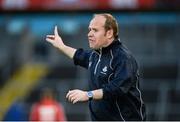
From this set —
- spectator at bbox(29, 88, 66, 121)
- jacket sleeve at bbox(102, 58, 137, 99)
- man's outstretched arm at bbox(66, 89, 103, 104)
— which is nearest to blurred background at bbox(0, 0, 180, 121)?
spectator at bbox(29, 88, 66, 121)

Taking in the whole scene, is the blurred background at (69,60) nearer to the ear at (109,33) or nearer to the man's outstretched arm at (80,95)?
the ear at (109,33)

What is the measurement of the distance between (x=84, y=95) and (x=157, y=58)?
13264mm

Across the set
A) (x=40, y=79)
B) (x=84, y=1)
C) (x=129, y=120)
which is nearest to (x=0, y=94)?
(x=40, y=79)

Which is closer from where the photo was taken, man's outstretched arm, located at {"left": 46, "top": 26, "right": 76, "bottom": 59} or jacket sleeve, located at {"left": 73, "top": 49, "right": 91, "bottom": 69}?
jacket sleeve, located at {"left": 73, "top": 49, "right": 91, "bottom": 69}

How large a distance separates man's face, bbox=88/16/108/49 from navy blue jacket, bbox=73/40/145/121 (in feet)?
0.36

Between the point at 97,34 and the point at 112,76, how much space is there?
40cm

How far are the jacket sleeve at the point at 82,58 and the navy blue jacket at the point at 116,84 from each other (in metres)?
0.36

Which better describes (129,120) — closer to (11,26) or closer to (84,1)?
(84,1)

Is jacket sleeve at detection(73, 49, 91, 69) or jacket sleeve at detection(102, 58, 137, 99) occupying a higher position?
jacket sleeve at detection(73, 49, 91, 69)

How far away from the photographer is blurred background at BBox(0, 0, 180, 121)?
16.7m

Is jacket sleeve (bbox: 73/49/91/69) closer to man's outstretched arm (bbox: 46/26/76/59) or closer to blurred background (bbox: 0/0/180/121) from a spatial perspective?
man's outstretched arm (bbox: 46/26/76/59)

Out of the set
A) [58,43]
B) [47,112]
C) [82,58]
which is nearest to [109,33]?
[82,58]

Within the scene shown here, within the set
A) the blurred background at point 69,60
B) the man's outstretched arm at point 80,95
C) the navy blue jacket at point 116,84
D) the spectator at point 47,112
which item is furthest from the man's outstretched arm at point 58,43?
the blurred background at point 69,60

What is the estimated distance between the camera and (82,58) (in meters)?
7.44
